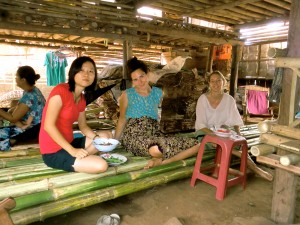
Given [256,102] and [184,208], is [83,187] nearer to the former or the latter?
[184,208]

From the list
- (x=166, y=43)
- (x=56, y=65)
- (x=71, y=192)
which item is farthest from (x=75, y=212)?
(x=56, y=65)

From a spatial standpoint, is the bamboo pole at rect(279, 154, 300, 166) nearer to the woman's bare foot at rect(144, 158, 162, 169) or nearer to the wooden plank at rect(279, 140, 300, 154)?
the wooden plank at rect(279, 140, 300, 154)

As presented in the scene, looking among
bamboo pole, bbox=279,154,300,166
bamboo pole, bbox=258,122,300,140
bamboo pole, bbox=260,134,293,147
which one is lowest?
bamboo pole, bbox=279,154,300,166

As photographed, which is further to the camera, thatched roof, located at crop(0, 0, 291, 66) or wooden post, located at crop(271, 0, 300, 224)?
thatched roof, located at crop(0, 0, 291, 66)

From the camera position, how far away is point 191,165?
376 cm

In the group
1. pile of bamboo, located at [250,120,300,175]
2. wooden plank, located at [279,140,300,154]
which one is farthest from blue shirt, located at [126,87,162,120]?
wooden plank, located at [279,140,300,154]

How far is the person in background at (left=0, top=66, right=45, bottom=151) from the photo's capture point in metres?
3.47

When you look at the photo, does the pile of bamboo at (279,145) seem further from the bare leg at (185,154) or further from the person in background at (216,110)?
the person in background at (216,110)

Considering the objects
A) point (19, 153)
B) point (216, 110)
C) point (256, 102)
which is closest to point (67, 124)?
point (19, 153)

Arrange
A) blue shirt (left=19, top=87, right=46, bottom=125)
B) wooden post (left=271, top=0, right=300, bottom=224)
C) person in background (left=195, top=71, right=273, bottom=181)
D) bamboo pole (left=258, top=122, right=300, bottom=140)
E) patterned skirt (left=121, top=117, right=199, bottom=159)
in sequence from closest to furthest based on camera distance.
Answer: bamboo pole (left=258, top=122, right=300, bottom=140)
wooden post (left=271, top=0, right=300, bottom=224)
patterned skirt (left=121, top=117, right=199, bottom=159)
blue shirt (left=19, top=87, right=46, bottom=125)
person in background (left=195, top=71, right=273, bottom=181)

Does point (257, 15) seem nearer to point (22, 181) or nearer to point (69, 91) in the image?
point (69, 91)

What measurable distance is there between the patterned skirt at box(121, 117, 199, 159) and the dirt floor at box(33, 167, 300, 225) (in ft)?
1.94

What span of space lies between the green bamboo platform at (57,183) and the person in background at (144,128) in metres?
0.15

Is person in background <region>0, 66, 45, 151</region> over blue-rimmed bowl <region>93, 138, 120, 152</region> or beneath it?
over
